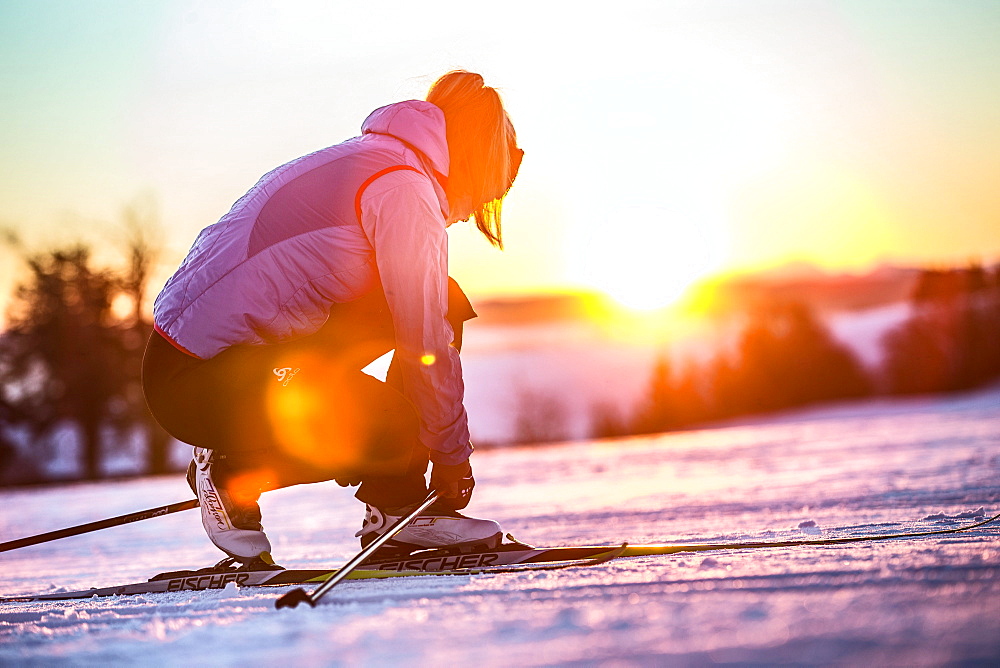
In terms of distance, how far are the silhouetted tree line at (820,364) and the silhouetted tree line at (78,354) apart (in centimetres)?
1177

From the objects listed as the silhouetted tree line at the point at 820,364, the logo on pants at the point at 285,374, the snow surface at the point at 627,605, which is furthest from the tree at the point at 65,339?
the logo on pants at the point at 285,374

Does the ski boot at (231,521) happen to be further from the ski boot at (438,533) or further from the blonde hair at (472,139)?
the blonde hair at (472,139)

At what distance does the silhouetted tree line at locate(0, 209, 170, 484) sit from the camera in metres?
20.3

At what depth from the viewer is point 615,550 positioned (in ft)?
6.61

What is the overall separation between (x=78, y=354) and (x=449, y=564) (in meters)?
20.9

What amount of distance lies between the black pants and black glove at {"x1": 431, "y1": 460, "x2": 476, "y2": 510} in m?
0.10

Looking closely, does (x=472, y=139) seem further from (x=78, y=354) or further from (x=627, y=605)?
(x=78, y=354)

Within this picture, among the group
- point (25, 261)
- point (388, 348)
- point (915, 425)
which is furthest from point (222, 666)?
point (25, 261)

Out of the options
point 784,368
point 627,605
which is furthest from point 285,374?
point 784,368

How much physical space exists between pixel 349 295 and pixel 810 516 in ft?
5.74

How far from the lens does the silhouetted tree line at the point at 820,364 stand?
23625mm

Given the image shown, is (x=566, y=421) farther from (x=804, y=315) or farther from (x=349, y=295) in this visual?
(x=349, y=295)

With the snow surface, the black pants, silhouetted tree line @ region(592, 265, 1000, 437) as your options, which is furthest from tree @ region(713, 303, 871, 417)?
the black pants

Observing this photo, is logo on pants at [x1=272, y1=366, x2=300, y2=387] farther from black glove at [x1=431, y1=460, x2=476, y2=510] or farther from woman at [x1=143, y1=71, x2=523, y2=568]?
black glove at [x1=431, y1=460, x2=476, y2=510]
